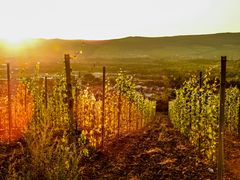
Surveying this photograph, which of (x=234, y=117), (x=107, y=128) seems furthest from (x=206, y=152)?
(x=234, y=117)

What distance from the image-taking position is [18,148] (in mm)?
11047

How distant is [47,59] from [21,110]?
153383mm

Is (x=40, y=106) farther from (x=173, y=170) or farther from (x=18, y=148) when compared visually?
(x=173, y=170)

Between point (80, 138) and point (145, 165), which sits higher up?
point (80, 138)

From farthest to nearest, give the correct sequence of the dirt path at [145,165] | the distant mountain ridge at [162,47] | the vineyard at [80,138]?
the distant mountain ridge at [162,47], the dirt path at [145,165], the vineyard at [80,138]

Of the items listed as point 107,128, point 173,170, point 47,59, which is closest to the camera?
point 173,170

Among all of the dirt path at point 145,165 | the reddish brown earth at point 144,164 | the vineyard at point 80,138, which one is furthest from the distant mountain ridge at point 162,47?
the dirt path at point 145,165

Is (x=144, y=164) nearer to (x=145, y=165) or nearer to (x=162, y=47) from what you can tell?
(x=145, y=165)

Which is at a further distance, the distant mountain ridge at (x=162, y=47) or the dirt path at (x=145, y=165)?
the distant mountain ridge at (x=162, y=47)

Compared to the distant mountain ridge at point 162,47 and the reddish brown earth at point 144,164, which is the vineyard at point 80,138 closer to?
the reddish brown earth at point 144,164

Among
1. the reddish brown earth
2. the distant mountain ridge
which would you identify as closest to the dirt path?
the reddish brown earth

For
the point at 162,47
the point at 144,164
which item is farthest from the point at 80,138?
the point at 162,47

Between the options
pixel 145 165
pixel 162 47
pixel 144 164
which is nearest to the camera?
pixel 145 165

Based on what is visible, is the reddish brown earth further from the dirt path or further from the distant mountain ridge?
the distant mountain ridge
